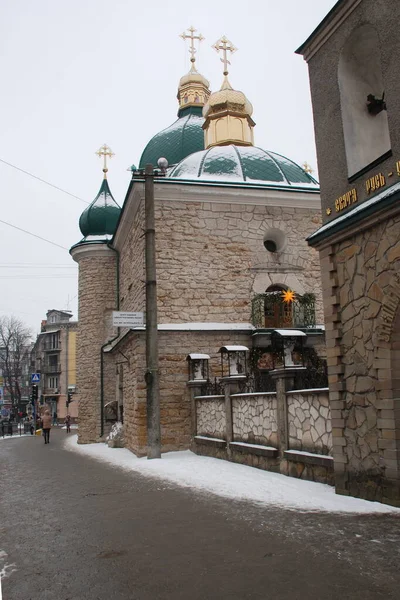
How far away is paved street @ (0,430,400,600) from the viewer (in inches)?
158

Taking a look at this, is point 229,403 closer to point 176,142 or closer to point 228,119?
point 228,119

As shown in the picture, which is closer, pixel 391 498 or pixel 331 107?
pixel 391 498

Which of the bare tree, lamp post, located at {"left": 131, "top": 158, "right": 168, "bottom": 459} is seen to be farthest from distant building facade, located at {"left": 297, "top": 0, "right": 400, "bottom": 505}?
the bare tree

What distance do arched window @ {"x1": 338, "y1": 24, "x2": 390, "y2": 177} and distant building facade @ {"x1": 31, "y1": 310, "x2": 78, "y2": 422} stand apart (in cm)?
5600

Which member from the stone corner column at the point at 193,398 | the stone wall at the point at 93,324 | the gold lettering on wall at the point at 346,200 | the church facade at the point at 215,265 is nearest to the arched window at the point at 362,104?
the gold lettering on wall at the point at 346,200

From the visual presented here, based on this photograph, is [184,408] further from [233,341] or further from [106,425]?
[106,425]

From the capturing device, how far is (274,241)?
16406 millimetres

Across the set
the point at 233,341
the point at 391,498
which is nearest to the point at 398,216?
the point at 391,498

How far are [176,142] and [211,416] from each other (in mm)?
15381

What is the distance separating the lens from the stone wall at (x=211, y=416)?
39.8 feet

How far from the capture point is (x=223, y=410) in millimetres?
12039

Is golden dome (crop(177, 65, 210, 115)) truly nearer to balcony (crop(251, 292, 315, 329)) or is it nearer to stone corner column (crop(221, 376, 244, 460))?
balcony (crop(251, 292, 315, 329))

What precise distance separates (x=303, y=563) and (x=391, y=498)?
7.81 ft

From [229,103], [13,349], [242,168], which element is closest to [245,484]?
[242,168]
